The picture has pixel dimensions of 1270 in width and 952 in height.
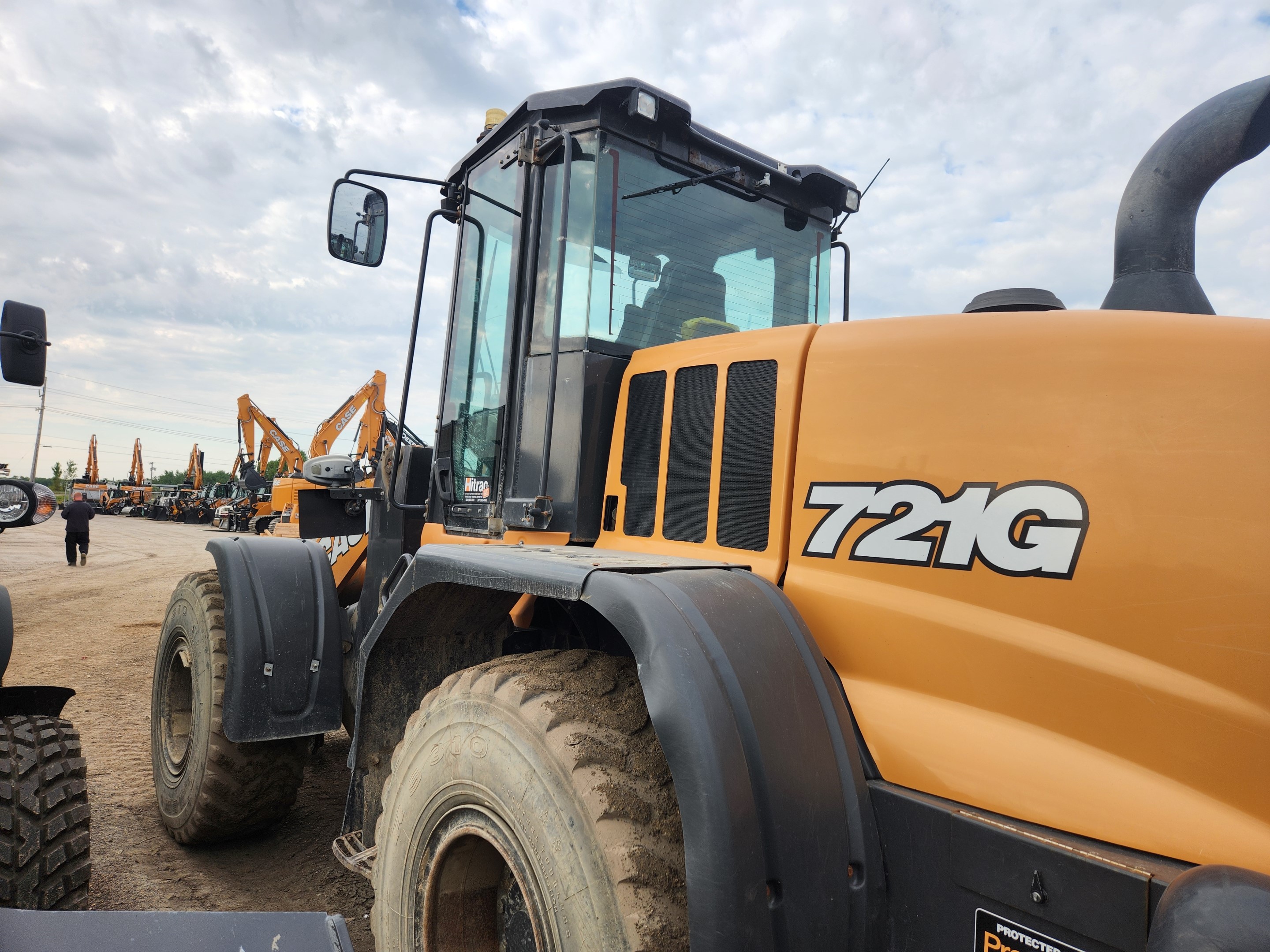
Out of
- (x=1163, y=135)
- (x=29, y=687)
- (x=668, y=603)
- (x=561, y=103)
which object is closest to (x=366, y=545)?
(x=29, y=687)

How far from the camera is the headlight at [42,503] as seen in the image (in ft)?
9.73

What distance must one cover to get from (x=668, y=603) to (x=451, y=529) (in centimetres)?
183

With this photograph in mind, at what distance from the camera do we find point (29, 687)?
299 centimetres

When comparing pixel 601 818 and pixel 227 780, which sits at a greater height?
pixel 601 818

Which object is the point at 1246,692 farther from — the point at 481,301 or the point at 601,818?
the point at 481,301

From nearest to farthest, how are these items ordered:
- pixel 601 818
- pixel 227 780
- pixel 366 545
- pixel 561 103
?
pixel 601 818
pixel 561 103
pixel 227 780
pixel 366 545

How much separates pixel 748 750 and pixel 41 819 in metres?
2.45

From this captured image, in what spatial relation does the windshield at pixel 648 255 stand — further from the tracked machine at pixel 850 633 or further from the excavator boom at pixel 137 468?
the excavator boom at pixel 137 468

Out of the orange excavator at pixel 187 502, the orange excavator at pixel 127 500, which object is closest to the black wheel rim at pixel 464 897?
the orange excavator at pixel 187 502

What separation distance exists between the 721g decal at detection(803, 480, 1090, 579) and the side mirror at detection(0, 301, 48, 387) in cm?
241

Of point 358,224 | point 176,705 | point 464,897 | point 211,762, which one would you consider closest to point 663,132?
point 358,224

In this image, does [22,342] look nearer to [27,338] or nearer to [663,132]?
[27,338]

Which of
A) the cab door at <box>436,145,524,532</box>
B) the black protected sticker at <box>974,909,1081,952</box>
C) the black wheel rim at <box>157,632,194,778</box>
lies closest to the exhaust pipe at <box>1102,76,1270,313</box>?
the black protected sticker at <box>974,909,1081,952</box>

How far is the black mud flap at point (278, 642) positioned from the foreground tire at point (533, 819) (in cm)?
144
